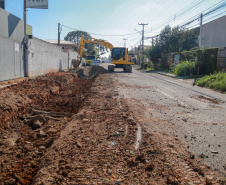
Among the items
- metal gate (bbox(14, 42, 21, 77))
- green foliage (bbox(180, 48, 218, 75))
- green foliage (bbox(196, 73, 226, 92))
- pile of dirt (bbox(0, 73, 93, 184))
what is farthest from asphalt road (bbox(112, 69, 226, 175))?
green foliage (bbox(180, 48, 218, 75))

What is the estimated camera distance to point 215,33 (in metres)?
27.7

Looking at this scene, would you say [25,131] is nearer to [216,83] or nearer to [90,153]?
[90,153]

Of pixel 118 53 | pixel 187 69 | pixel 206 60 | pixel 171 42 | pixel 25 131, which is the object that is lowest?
pixel 25 131

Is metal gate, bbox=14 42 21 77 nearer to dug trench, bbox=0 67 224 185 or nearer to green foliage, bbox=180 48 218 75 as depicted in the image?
dug trench, bbox=0 67 224 185

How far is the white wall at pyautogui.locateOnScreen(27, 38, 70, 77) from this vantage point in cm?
1459

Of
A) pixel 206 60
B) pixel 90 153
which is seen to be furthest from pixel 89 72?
pixel 90 153

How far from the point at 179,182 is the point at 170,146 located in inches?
44.8

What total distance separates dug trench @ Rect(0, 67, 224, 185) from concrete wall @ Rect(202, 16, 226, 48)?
2386cm

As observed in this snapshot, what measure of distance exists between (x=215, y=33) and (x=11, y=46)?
80.8 ft

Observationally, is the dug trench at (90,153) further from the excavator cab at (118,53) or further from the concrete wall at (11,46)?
the excavator cab at (118,53)

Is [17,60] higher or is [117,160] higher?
[17,60]

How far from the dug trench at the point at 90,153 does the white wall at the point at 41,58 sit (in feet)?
28.4

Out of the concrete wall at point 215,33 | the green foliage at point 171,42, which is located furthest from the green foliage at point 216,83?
the green foliage at point 171,42

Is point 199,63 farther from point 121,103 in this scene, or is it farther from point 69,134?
point 69,134
